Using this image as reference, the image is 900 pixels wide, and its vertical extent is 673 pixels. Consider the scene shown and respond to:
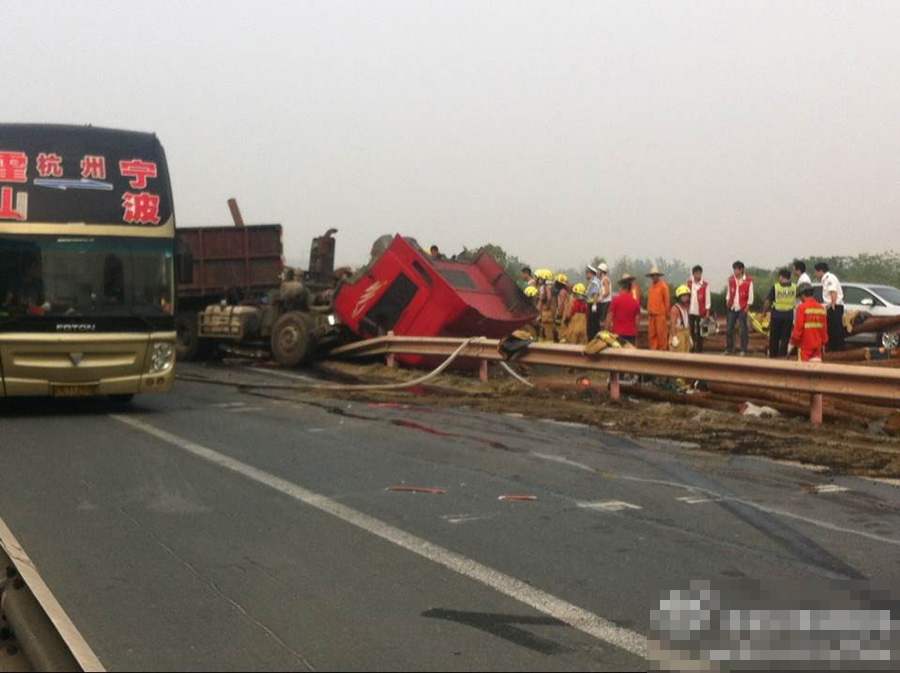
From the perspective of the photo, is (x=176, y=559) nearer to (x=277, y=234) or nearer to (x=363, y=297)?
(x=363, y=297)

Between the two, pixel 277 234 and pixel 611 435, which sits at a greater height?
pixel 277 234

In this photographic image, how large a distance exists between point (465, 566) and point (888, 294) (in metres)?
20.4

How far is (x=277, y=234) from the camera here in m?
24.2

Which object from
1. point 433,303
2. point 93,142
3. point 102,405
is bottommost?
point 102,405

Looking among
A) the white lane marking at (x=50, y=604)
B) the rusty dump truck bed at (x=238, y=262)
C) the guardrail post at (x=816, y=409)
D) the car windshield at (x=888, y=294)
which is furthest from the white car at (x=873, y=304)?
the white lane marking at (x=50, y=604)

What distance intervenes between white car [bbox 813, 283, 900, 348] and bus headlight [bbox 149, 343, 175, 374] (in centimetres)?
1298

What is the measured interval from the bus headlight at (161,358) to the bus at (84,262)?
0.01 metres

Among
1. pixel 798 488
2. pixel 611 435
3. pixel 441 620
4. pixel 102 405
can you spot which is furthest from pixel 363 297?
pixel 441 620

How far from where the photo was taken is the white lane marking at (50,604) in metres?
4.84

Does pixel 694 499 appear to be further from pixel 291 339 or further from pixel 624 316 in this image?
pixel 291 339

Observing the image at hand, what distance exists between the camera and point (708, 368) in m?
13.7

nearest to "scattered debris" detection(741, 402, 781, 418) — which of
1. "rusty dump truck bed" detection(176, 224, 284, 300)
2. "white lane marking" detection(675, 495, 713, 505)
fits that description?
"white lane marking" detection(675, 495, 713, 505)

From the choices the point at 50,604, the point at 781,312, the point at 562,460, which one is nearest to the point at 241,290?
the point at 781,312

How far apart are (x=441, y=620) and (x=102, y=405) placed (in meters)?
11.0
